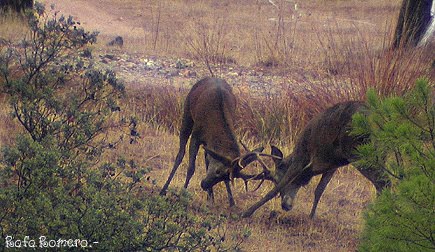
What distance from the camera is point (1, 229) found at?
15.4 ft

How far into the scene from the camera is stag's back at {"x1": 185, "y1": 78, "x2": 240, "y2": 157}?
23.6 ft

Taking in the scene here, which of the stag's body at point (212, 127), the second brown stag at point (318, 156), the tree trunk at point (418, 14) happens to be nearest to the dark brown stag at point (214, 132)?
the stag's body at point (212, 127)

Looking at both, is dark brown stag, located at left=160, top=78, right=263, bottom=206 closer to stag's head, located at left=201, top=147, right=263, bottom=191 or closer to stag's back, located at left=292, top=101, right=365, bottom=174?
stag's head, located at left=201, top=147, right=263, bottom=191

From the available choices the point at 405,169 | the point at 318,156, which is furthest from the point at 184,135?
the point at 405,169

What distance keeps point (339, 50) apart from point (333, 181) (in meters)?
2.96

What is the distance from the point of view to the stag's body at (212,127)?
7.12 meters

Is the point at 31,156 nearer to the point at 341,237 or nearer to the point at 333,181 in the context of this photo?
the point at 341,237

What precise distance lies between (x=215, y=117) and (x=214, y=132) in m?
0.14

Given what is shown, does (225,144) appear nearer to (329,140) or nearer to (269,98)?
(329,140)

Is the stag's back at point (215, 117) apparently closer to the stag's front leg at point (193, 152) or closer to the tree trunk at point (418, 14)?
the stag's front leg at point (193, 152)

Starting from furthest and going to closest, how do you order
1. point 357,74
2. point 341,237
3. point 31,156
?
point 357,74 < point 341,237 < point 31,156

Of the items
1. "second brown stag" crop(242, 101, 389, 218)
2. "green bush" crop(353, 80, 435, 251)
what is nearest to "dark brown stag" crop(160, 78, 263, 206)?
"second brown stag" crop(242, 101, 389, 218)

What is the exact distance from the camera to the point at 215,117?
7293mm

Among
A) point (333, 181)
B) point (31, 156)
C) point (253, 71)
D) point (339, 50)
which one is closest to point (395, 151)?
point (31, 156)
